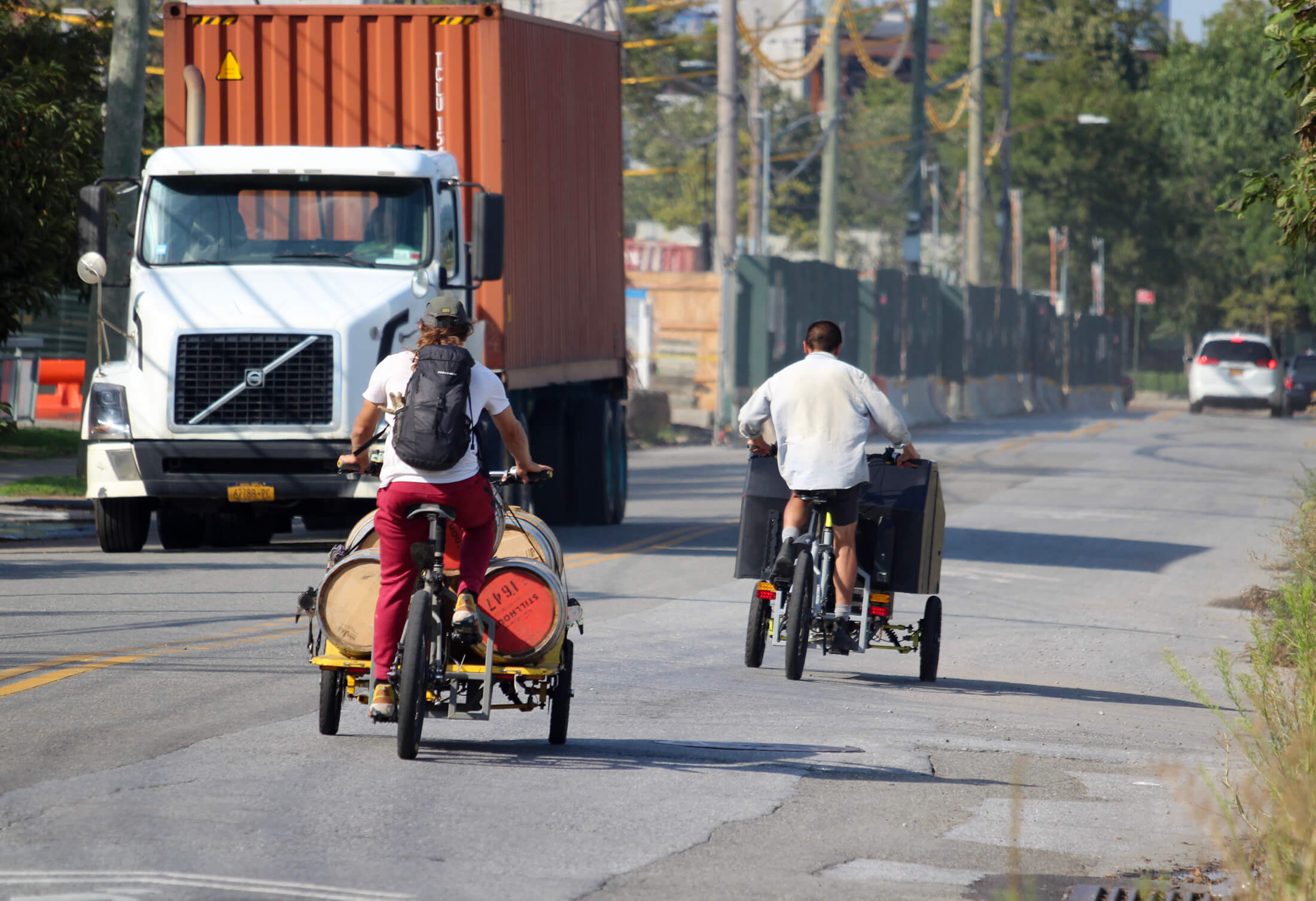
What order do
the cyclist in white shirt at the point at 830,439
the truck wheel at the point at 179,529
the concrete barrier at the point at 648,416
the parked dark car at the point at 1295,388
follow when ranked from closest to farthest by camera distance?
the cyclist in white shirt at the point at 830,439 → the truck wheel at the point at 179,529 → the concrete barrier at the point at 648,416 → the parked dark car at the point at 1295,388

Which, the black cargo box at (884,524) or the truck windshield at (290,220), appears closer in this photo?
the black cargo box at (884,524)

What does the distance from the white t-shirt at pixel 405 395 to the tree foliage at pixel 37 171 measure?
477 inches

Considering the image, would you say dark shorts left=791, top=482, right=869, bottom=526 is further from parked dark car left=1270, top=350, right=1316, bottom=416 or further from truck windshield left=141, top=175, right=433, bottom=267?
parked dark car left=1270, top=350, right=1316, bottom=416

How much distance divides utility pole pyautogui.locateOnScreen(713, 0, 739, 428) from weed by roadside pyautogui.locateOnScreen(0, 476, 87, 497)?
16.3 m

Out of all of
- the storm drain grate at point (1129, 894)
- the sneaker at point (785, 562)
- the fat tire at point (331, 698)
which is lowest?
the storm drain grate at point (1129, 894)

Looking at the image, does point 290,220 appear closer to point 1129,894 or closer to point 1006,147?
point 1129,894

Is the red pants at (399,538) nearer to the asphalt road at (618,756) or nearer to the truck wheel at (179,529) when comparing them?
the asphalt road at (618,756)

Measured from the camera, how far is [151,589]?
1281 centimetres

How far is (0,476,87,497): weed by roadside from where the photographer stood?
62.8ft

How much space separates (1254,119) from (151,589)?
2618 inches

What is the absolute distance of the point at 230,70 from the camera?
16.4 metres

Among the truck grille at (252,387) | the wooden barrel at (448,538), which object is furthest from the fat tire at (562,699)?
the truck grille at (252,387)

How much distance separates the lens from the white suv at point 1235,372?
4862 centimetres

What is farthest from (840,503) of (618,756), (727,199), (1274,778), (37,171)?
(727,199)
